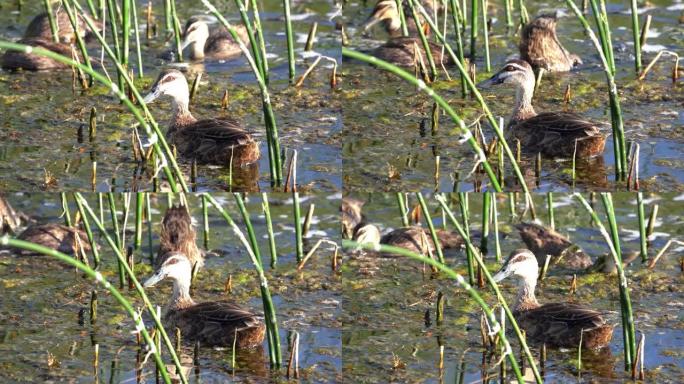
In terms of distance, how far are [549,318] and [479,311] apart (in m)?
0.54

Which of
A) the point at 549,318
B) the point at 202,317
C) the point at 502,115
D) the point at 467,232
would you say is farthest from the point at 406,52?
the point at 202,317

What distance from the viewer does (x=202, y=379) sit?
907cm

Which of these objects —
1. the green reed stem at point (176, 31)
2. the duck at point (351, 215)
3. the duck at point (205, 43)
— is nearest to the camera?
the green reed stem at point (176, 31)

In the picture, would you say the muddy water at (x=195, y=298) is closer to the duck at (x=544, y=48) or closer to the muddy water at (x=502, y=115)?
the muddy water at (x=502, y=115)

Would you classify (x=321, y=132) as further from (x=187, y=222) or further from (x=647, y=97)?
(x=647, y=97)

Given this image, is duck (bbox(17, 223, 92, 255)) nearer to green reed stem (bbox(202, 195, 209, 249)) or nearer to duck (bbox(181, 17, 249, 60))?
green reed stem (bbox(202, 195, 209, 249))

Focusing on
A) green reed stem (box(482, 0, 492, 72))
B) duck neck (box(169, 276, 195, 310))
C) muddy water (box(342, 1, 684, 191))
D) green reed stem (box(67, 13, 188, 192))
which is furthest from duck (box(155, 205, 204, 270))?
green reed stem (box(482, 0, 492, 72))

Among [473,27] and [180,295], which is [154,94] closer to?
[180,295]

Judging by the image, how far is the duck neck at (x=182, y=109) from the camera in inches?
452

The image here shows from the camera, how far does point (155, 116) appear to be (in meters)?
12.0

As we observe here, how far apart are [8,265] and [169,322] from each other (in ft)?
6.02

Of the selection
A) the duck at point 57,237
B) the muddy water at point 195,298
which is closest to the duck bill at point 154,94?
the muddy water at point 195,298

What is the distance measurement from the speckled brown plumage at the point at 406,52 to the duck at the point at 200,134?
2.09 m

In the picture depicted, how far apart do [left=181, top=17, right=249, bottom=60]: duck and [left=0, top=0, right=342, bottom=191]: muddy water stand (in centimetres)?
19
